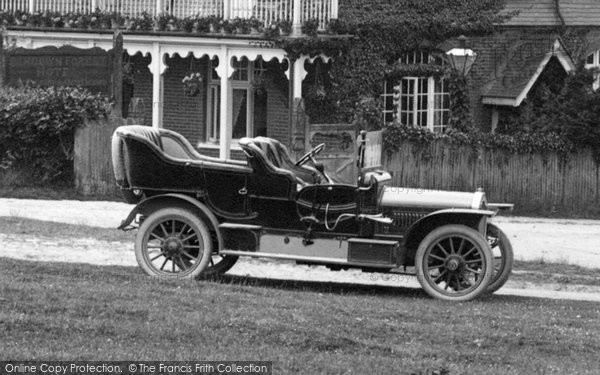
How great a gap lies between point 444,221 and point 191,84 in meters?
19.4

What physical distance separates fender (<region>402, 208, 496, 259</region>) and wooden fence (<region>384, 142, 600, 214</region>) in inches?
491

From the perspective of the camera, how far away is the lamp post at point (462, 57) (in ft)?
93.1

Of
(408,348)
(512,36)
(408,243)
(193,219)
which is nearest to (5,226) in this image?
(193,219)

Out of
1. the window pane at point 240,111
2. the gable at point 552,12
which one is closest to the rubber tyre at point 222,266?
the gable at point 552,12

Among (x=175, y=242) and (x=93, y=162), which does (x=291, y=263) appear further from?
(x=93, y=162)

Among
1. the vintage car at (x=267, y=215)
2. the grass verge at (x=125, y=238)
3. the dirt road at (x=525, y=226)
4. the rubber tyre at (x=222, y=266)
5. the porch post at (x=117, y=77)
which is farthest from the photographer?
the porch post at (x=117, y=77)

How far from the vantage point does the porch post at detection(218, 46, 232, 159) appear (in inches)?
1195

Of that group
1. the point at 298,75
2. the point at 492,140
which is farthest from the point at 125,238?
the point at 298,75

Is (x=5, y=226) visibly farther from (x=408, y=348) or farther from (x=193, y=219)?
(x=408, y=348)

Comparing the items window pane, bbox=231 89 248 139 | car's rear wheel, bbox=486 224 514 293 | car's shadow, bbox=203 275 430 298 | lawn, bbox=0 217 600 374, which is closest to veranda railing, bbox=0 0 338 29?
window pane, bbox=231 89 248 139

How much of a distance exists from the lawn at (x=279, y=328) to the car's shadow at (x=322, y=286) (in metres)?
0.93

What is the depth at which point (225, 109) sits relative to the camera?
3066 centimetres

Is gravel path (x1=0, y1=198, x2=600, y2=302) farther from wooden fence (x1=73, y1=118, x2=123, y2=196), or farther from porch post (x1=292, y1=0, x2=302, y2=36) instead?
porch post (x1=292, y1=0, x2=302, y2=36)

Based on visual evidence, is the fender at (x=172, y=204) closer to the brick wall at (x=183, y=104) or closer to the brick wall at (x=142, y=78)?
the brick wall at (x=183, y=104)
